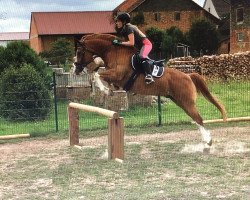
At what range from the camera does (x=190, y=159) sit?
348 inches

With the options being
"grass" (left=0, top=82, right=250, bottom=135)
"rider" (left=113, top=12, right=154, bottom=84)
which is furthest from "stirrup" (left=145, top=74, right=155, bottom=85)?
"grass" (left=0, top=82, right=250, bottom=135)

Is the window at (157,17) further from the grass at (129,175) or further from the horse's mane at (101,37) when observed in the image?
the horse's mane at (101,37)

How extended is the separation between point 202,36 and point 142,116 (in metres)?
22.8

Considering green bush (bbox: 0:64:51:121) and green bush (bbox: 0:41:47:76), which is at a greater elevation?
green bush (bbox: 0:41:47:76)

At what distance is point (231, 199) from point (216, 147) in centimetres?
405

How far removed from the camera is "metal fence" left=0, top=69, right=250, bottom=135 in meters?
13.3

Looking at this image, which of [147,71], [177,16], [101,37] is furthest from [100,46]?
[177,16]

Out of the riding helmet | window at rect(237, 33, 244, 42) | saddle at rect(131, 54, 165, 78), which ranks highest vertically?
window at rect(237, 33, 244, 42)

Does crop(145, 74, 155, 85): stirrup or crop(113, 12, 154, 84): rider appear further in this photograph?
crop(145, 74, 155, 85): stirrup

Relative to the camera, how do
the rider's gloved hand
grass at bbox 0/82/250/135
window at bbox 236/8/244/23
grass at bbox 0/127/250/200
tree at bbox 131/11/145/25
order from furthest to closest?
tree at bbox 131/11/145/25, window at bbox 236/8/244/23, grass at bbox 0/82/250/135, the rider's gloved hand, grass at bbox 0/127/250/200

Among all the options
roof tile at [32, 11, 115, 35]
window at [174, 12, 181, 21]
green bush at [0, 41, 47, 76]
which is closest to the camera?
green bush at [0, 41, 47, 76]

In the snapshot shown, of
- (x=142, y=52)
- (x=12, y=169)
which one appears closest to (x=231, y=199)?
(x=142, y=52)

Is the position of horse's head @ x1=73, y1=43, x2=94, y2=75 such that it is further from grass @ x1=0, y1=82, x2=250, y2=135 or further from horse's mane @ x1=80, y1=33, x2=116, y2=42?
grass @ x1=0, y1=82, x2=250, y2=135

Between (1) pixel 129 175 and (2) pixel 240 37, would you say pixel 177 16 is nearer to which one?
(2) pixel 240 37
